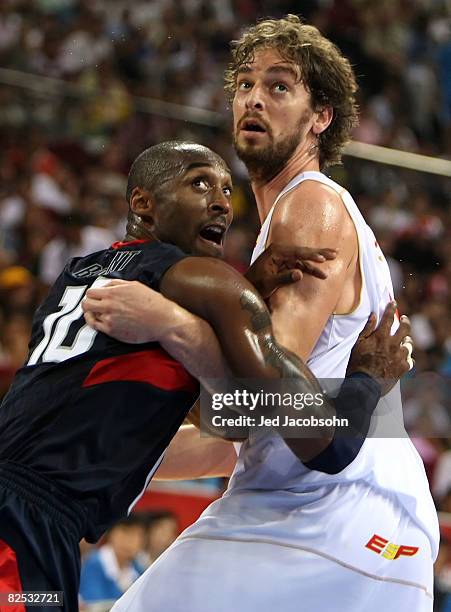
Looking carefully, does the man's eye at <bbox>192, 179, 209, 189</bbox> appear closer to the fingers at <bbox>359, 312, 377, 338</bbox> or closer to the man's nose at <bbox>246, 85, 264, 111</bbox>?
the man's nose at <bbox>246, 85, 264, 111</bbox>

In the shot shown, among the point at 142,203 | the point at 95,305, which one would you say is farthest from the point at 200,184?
the point at 95,305

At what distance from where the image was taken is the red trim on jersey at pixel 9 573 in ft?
9.53

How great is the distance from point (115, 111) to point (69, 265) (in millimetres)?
7405

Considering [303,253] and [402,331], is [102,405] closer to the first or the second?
[303,253]

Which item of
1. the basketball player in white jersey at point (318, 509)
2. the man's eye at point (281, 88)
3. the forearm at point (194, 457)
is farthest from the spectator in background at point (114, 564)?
the man's eye at point (281, 88)

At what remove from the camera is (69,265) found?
363 centimetres

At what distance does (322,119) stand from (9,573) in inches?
83.6

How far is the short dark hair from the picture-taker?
3.51m

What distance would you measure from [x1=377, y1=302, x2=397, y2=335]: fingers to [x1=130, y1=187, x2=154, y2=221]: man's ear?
92 centimetres

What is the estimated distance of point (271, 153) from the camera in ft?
12.8

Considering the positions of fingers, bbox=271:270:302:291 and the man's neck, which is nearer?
fingers, bbox=271:270:302:291

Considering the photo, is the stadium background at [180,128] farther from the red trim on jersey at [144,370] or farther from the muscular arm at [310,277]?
the red trim on jersey at [144,370]

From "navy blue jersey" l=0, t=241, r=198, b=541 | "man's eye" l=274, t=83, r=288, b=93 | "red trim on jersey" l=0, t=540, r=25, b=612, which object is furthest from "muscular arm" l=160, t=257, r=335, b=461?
"man's eye" l=274, t=83, r=288, b=93

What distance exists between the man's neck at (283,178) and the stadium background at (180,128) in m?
3.59
